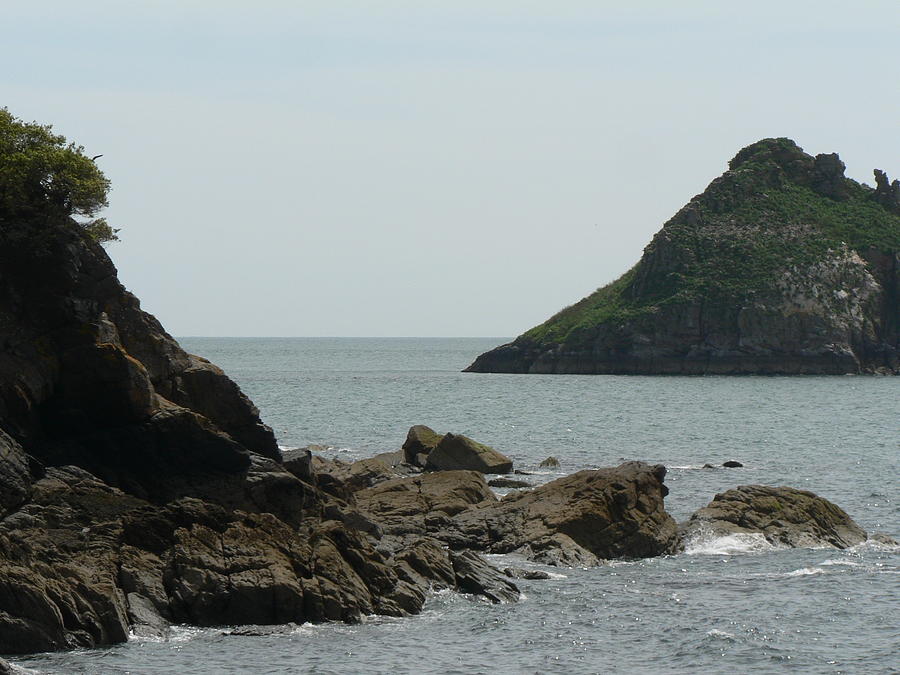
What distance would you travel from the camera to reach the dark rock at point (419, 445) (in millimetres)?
55219

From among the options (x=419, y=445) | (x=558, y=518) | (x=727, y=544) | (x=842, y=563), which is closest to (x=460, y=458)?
(x=419, y=445)

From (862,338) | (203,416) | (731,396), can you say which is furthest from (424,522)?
(862,338)

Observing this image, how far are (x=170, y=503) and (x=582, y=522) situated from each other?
13065 millimetres

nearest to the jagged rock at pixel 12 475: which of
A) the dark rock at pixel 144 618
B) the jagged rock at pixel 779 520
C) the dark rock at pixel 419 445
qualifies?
the dark rock at pixel 144 618

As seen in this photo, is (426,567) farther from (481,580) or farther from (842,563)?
(842,563)

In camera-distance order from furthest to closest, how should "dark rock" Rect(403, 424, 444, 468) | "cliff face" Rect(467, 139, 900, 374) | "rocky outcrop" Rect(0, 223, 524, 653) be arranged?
"cliff face" Rect(467, 139, 900, 374)
"dark rock" Rect(403, 424, 444, 468)
"rocky outcrop" Rect(0, 223, 524, 653)

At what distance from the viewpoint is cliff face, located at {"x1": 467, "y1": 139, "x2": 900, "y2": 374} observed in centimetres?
15338

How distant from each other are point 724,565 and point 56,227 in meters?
22.5

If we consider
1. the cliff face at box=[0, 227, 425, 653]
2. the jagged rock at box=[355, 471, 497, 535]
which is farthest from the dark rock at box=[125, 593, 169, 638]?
the jagged rock at box=[355, 471, 497, 535]

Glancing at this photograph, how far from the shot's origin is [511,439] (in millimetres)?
73938

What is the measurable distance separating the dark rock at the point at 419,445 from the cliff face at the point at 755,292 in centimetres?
10330

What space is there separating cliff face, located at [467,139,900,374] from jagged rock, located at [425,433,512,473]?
344ft

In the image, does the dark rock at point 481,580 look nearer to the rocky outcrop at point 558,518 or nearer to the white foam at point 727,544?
the rocky outcrop at point 558,518

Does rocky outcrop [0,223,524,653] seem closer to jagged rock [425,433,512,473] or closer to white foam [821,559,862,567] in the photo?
white foam [821,559,862,567]
